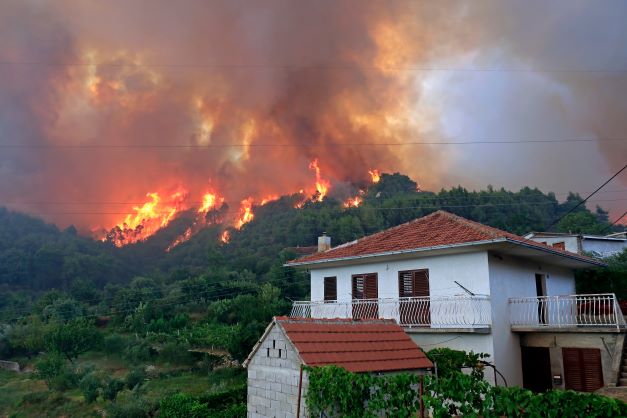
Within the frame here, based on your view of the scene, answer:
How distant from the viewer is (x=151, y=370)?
122ft

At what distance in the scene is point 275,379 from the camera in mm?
11172

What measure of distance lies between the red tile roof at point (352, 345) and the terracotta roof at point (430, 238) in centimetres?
550

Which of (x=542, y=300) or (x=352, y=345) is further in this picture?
(x=542, y=300)

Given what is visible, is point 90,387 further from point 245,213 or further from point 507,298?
point 245,213

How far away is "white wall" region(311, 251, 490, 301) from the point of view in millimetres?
16578

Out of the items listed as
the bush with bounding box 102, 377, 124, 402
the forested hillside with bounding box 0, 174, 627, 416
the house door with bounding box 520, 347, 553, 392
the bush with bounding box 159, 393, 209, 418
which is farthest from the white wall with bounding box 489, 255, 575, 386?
the bush with bounding box 102, 377, 124, 402

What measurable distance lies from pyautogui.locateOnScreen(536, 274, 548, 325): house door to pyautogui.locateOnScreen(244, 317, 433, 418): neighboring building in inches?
299

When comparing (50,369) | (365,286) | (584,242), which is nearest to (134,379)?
(50,369)

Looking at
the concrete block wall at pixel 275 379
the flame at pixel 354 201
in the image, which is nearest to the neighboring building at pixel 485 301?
the concrete block wall at pixel 275 379

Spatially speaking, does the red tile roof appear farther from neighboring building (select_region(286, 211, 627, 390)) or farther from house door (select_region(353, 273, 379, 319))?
house door (select_region(353, 273, 379, 319))

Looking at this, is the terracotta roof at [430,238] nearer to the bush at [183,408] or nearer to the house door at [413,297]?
the house door at [413,297]

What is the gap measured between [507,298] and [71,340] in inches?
1442

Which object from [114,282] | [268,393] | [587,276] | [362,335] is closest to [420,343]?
[362,335]

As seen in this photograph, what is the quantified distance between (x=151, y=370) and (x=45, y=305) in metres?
30.6
